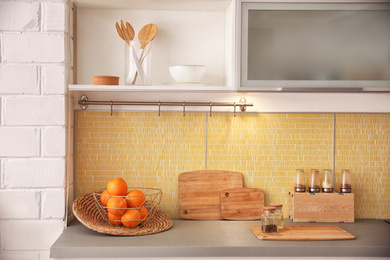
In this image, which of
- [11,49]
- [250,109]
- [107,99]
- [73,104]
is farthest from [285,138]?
[11,49]

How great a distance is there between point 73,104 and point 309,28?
1202 millimetres

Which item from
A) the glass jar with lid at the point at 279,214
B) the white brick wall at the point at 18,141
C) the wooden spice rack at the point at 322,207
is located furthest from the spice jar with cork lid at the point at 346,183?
the white brick wall at the point at 18,141

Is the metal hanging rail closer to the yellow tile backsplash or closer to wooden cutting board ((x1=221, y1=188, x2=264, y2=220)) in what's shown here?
the yellow tile backsplash

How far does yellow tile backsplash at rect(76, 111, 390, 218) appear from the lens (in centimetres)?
225

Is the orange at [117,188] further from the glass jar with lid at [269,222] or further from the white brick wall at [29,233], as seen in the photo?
the glass jar with lid at [269,222]

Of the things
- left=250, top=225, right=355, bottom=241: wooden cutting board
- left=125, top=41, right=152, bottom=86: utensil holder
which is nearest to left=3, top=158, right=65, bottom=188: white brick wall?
left=125, top=41, right=152, bottom=86: utensil holder

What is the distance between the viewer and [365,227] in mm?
2109

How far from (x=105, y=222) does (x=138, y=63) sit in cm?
76

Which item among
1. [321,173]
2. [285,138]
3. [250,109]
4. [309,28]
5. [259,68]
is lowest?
[321,173]

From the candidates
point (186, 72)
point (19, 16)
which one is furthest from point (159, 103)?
point (19, 16)

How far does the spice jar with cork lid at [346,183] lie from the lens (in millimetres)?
2206

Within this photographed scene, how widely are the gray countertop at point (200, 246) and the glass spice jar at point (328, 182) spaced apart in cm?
31

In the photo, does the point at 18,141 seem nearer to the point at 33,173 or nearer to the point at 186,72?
the point at 33,173

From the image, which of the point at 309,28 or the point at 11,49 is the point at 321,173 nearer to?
the point at 309,28
